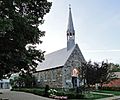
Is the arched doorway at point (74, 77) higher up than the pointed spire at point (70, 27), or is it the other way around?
the pointed spire at point (70, 27)

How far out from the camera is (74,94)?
35062 millimetres

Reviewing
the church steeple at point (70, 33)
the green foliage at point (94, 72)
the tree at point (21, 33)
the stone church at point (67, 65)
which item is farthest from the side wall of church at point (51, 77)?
the tree at point (21, 33)

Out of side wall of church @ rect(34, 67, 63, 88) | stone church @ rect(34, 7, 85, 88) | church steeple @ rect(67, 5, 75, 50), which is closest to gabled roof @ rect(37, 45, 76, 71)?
stone church @ rect(34, 7, 85, 88)

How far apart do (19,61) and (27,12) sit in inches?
158

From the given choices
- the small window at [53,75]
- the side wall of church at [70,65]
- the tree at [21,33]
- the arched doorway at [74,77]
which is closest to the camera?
the tree at [21,33]

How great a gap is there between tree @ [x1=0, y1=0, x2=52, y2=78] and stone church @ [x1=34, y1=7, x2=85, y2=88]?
3359 centimetres

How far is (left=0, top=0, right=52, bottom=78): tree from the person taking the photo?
21.0m

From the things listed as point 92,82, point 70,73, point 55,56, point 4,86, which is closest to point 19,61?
point 92,82

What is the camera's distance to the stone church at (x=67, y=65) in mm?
61062

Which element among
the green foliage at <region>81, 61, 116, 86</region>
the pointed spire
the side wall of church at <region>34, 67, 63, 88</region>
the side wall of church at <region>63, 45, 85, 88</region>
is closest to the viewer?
the green foliage at <region>81, 61, 116, 86</region>

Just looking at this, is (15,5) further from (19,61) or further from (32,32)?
(19,61)

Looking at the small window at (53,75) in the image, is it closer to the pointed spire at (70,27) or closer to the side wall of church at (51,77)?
the side wall of church at (51,77)

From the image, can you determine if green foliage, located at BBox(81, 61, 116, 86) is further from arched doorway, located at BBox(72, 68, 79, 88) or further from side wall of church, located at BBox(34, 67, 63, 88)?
side wall of church, located at BBox(34, 67, 63, 88)

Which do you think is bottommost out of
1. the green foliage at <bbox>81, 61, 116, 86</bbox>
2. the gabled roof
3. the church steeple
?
the green foliage at <bbox>81, 61, 116, 86</bbox>
